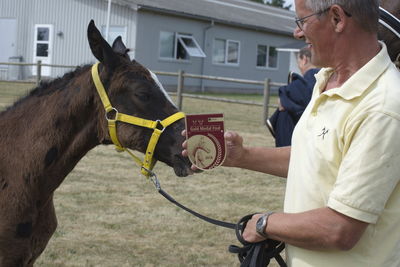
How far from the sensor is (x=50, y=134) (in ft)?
10.5

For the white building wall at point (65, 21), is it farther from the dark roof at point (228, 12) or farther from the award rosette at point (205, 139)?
the award rosette at point (205, 139)

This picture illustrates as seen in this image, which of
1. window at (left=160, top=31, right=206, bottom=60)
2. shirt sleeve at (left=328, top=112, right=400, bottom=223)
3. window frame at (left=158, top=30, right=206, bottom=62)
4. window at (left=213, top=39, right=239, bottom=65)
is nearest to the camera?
shirt sleeve at (left=328, top=112, right=400, bottom=223)

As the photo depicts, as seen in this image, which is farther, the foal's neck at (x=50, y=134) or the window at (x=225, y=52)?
the window at (x=225, y=52)

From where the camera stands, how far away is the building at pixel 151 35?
2477 cm

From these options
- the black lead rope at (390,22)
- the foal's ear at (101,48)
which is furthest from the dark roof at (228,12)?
the black lead rope at (390,22)

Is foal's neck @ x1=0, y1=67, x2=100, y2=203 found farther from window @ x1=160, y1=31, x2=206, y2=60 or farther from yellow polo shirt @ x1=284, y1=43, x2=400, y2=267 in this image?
window @ x1=160, y1=31, x2=206, y2=60

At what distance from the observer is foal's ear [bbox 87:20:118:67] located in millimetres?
3211

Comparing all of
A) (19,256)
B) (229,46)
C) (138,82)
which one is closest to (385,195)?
(138,82)

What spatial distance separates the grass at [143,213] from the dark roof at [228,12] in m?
16.5

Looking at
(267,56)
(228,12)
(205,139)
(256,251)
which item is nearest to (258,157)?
(205,139)

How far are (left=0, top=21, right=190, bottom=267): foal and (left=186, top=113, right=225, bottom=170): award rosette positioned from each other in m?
0.81

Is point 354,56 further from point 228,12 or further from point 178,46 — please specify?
point 228,12

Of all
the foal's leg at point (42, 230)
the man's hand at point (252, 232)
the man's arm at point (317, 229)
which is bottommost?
the foal's leg at point (42, 230)

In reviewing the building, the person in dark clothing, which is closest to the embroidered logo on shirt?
the person in dark clothing
